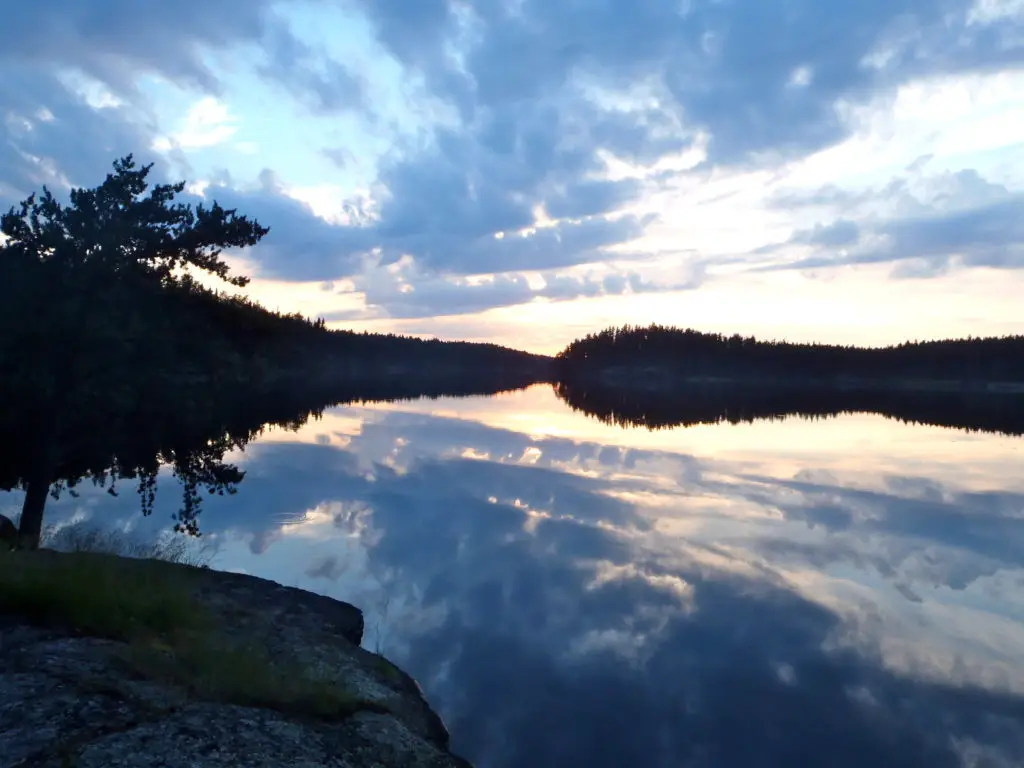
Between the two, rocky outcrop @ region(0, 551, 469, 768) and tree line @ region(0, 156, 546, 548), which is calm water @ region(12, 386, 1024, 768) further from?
tree line @ region(0, 156, 546, 548)

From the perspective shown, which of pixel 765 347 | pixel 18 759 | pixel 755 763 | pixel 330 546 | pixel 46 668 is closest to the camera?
pixel 18 759

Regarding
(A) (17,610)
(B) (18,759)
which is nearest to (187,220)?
(A) (17,610)

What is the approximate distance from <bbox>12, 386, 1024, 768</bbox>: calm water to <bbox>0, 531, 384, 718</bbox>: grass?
6.56ft

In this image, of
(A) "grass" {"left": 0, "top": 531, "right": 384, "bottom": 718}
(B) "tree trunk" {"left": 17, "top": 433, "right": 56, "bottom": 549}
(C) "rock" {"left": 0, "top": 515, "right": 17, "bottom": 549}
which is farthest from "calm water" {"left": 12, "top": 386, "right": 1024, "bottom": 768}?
(C) "rock" {"left": 0, "top": 515, "right": 17, "bottom": 549}

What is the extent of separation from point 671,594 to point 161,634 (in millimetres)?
7895

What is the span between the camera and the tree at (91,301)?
42.5ft

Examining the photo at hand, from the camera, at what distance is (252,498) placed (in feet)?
68.5

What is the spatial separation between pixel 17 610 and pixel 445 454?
25.3m

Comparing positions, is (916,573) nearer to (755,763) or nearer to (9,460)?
Answer: (755,763)

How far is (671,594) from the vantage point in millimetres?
12898

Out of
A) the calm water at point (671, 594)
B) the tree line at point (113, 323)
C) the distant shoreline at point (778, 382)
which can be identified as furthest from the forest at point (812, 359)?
the tree line at point (113, 323)

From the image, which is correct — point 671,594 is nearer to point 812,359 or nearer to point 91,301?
point 91,301

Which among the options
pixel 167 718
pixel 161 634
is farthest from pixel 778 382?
pixel 167 718

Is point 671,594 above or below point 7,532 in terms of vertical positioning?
below
